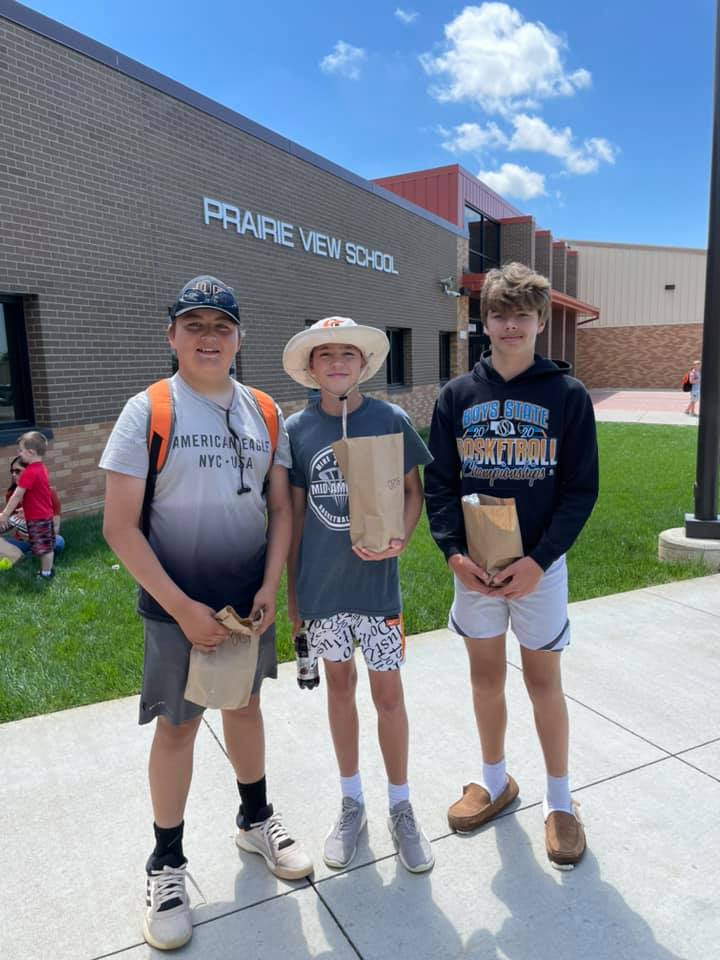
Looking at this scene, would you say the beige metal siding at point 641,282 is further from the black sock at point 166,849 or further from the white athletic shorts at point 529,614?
the black sock at point 166,849

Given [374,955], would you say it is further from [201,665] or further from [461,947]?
[201,665]

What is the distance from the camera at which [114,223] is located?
27.2 ft

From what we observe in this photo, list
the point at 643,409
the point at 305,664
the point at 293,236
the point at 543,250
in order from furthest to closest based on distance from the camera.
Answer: the point at 543,250
the point at 643,409
the point at 293,236
the point at 305,664

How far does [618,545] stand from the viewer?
654 cm

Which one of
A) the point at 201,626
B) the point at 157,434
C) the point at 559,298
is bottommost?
the point at 201,626

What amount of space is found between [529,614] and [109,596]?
375 cm

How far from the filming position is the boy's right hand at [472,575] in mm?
2346

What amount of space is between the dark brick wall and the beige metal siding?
30144mm

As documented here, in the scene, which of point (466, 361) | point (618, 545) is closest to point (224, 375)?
point (618, 545)

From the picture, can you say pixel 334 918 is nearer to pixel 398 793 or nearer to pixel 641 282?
pixel 398 793

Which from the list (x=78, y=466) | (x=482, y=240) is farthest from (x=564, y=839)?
(x=482, y=240)

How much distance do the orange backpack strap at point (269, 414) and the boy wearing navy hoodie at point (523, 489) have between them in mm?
601

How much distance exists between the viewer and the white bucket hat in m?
2.26

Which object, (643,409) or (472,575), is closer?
(472,575)
